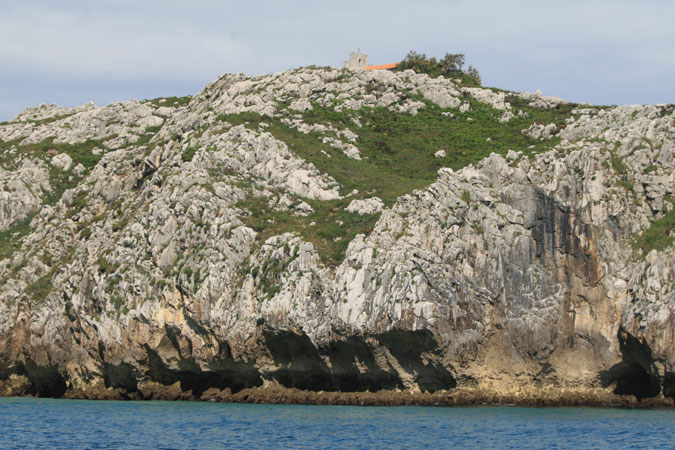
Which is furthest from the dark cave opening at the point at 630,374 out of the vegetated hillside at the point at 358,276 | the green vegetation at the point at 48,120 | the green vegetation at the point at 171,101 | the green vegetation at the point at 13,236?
the green vegetation at the point at 48,120

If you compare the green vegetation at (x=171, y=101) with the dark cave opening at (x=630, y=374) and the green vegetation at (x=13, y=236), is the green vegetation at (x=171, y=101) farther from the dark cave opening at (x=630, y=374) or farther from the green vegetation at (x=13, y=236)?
the dark cave opening at (x=630, y=374)

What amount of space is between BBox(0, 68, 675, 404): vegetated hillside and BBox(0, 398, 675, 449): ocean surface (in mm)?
3950

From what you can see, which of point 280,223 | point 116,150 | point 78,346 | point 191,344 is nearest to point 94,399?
point 78,346

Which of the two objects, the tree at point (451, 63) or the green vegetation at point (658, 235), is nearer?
the green vegetation at point (658, 235)

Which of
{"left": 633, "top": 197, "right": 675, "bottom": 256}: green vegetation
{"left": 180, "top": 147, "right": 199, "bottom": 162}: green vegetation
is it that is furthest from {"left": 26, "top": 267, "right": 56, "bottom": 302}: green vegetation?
{"left": 633, "top": 197, "right": 675, "bottom": 256}: green vegetation

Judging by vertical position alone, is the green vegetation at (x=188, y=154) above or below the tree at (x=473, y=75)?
below

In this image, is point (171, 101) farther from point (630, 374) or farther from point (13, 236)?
point (630, 374)

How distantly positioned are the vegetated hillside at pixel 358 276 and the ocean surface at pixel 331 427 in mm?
3950

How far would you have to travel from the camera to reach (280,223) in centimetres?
6650

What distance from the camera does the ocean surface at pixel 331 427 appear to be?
38250mm

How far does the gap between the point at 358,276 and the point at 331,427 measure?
51.2 ft

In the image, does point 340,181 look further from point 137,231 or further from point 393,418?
point 393,418

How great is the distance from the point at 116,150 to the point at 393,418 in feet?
203

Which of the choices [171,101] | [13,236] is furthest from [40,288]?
[171,101]
